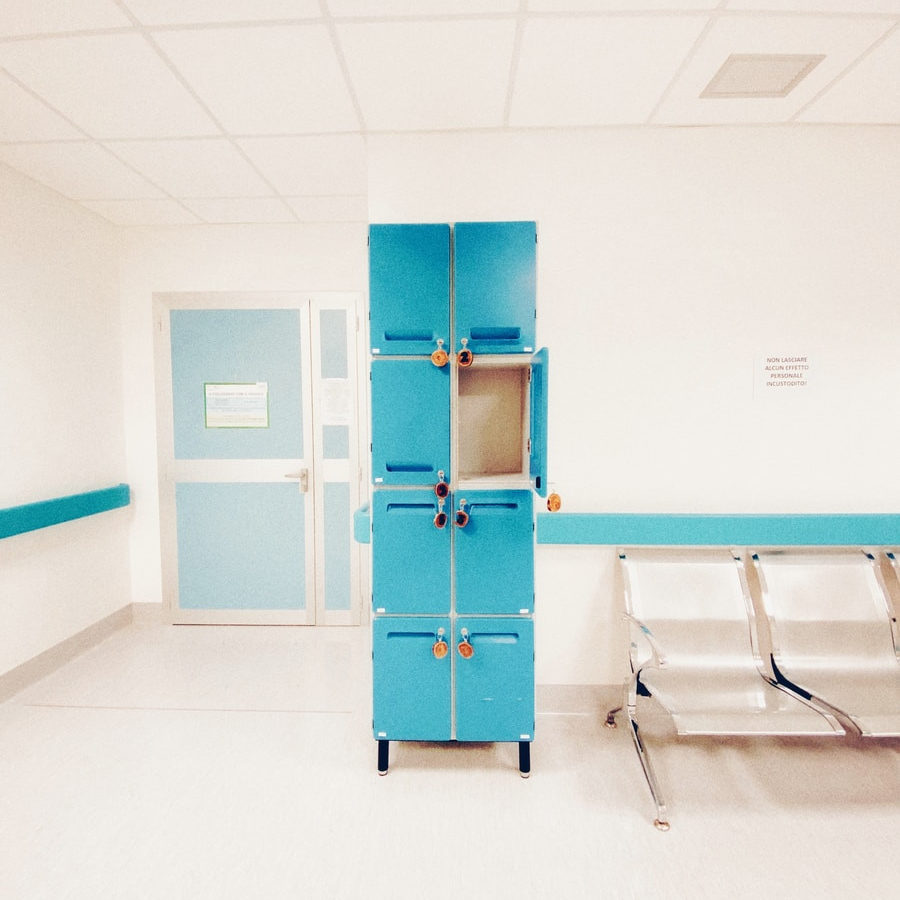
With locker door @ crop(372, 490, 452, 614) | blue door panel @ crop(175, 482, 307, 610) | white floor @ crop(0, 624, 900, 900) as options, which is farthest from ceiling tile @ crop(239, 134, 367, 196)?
white floor @ crop(0, 624, 900, 900)

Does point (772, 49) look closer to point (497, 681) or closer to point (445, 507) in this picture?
point (445, 507)

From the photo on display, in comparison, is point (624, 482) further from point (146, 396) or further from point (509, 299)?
point (146, 396)

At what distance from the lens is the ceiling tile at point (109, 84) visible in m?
1.77

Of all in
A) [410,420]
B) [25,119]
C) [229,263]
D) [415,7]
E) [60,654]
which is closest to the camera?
[415,7]

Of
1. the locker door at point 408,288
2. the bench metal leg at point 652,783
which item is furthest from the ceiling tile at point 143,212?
the bench metal leg at point 652,783

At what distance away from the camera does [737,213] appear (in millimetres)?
2340

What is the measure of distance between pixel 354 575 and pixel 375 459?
5.84 ft

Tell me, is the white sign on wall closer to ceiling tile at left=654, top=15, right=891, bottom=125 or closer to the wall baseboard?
ceiling tile at left=654, top=15, right=891, bottom=125


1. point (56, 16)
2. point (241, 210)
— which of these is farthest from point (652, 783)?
point (241, 210)

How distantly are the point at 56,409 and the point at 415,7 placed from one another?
9.26 ft

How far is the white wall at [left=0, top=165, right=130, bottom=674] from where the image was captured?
2660 mm

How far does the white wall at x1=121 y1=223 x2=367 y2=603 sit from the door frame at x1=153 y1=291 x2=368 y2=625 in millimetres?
71

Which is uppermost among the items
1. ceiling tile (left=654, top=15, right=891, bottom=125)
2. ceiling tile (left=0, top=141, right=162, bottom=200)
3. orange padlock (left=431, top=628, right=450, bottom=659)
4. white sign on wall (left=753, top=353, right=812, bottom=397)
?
ceiling tile (left=654, top=15, right=891, bottom=125)

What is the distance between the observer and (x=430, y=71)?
1.89m
